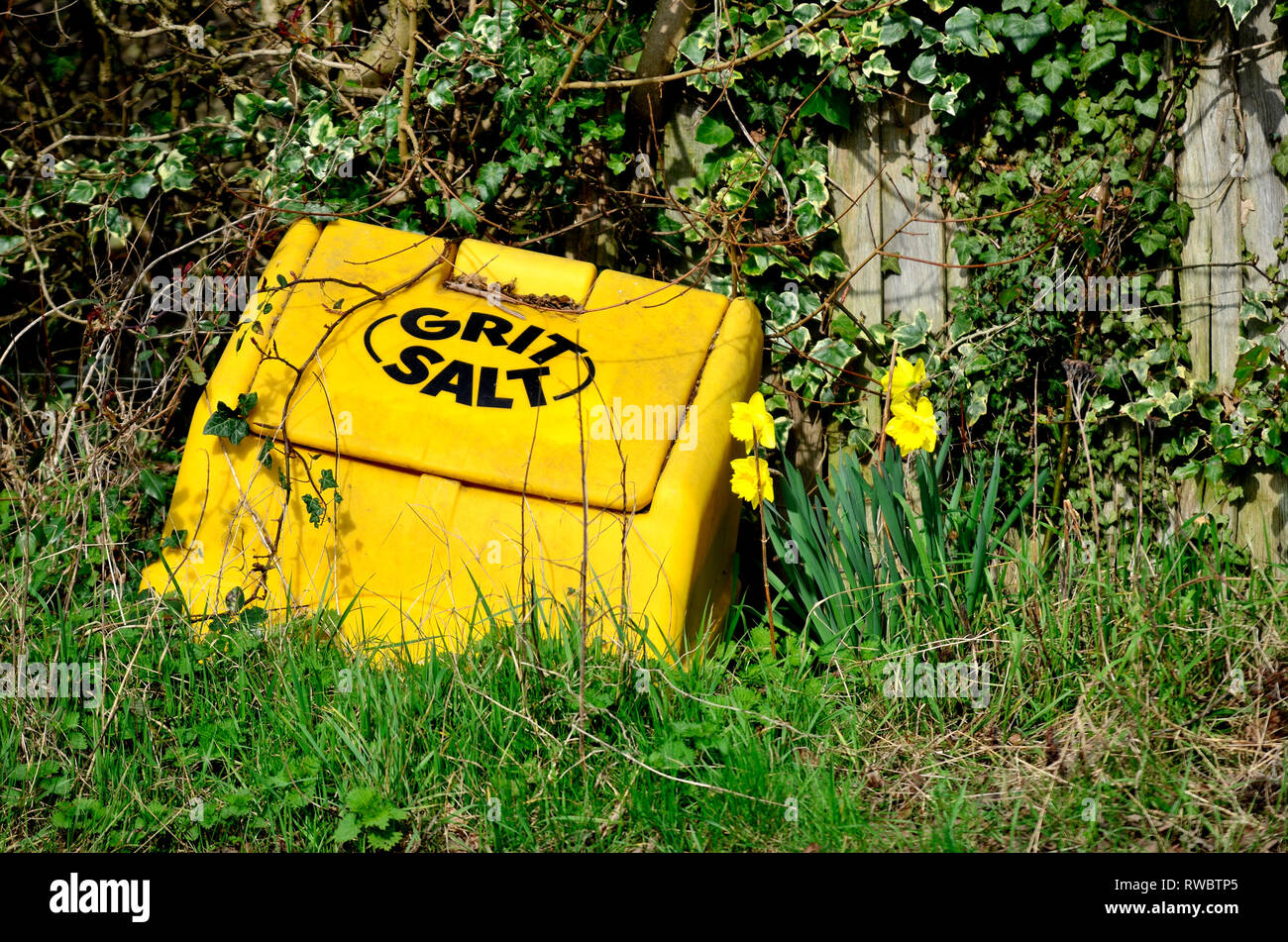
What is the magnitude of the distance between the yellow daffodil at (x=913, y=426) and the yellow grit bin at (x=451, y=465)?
457 mm

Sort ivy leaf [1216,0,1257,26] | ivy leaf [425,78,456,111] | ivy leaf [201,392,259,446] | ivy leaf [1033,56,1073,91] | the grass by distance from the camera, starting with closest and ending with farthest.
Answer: the grass → ivy leaf [201,392,259,446] → ivy leaf [1216,0,1257,26] → ivy leaf [1033,56,1073,91] → ivy leaf [425,78,456,111]

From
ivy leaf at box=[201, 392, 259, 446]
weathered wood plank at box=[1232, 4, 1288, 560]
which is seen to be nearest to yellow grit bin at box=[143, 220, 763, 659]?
ivy leaf at box=[201, 392, 259, 446]

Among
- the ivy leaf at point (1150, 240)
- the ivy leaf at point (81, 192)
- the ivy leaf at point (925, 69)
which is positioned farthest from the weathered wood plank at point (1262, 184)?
the ivy leaf at point (81, 192)

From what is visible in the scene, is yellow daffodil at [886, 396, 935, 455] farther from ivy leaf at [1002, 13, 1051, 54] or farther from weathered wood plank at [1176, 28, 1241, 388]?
ivy leaf at [1002, 13, 1051, 54]

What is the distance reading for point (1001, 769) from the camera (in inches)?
92.8

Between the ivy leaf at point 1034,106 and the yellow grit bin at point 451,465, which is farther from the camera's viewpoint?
the ivy leaf at point 1034,106

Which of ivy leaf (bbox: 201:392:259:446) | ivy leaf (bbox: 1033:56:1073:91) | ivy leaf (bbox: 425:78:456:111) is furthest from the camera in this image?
ivy leaf (bbox: 425:78:456:111)

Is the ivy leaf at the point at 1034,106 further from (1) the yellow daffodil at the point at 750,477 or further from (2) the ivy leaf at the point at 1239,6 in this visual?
(1) the yellow daffodil at the point at 750,477

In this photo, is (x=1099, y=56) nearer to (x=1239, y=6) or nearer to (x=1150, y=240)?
(x=1239, y=6)

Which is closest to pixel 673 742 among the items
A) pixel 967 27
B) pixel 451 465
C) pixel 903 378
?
pixel 451 465

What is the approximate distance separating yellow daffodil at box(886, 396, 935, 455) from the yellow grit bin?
457 millimetres

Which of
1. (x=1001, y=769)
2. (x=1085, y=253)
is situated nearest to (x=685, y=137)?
(x=1085, y=253)

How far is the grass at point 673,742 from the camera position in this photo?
7.22ft

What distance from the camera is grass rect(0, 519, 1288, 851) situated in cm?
220
